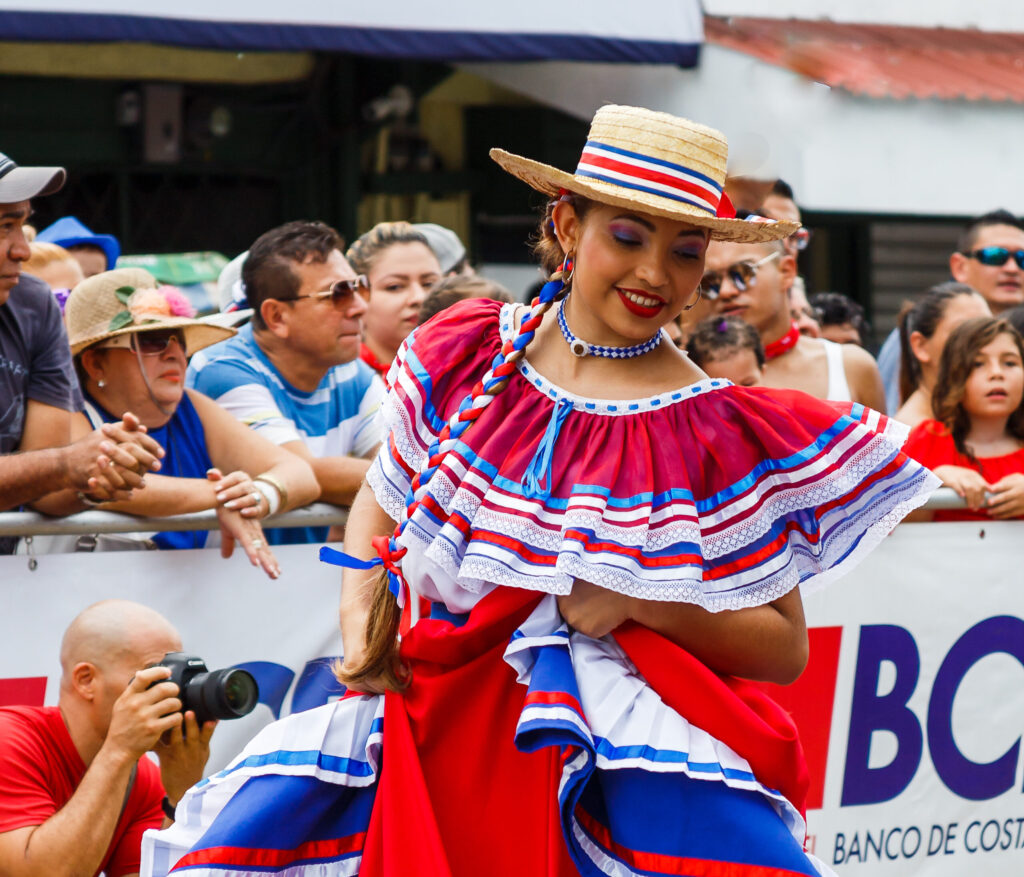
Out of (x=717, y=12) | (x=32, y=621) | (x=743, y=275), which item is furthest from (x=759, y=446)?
(x=717, y=12)

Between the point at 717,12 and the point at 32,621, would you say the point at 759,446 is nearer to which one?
the point at 32,621

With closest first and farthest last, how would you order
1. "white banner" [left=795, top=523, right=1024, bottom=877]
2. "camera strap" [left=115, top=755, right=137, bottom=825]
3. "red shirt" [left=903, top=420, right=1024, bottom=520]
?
"camera strap" [left=115, top=755, right=137, bottom=825] → "white banner" [left=795, top=523, right=1024, bottom=877] → "red shirt" [left=903, top=420, right=1024, bottom=520]

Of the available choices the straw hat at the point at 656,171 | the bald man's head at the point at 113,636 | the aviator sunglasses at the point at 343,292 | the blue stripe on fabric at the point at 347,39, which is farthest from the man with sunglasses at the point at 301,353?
the blue stripe on fabric at the point at 347,39

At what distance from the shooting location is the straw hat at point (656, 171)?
2.38 m

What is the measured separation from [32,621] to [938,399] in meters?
2.93

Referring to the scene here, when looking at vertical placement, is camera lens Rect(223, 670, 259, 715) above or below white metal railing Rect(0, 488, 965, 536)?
below

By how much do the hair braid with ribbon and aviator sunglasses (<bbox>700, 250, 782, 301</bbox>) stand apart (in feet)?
9.20

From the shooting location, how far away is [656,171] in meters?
2.40

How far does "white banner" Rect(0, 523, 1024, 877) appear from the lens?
383cm

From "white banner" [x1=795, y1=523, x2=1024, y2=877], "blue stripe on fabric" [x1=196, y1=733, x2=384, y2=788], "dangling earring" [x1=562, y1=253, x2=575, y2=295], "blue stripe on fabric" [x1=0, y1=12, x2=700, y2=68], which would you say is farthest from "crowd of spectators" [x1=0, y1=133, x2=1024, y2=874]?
"blue stripe on fabric" [x1=0, y1=12, x2=700, y2=68]

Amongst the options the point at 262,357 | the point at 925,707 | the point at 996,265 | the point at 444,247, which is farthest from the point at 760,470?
the point at 996,265

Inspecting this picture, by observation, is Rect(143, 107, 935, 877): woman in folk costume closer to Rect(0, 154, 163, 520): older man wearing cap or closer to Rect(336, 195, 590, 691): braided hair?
Rect(336, 195, 590, 691): braided hair

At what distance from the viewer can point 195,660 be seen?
10.2 ft

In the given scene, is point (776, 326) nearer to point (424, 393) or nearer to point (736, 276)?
point (736, 276)
